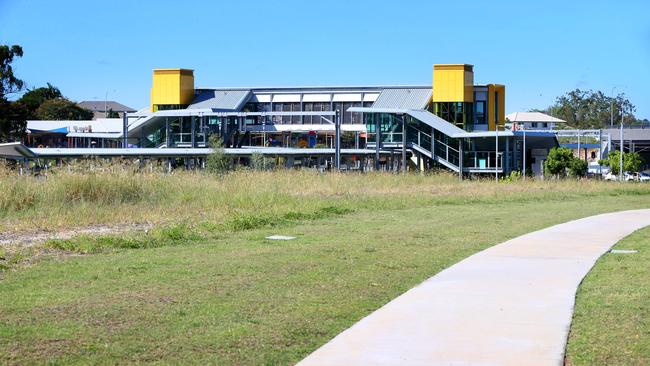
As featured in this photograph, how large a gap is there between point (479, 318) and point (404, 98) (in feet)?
244

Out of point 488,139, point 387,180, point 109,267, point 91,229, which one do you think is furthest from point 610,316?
point 488,139

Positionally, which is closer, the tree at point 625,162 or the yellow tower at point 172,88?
the tree at point 625,162

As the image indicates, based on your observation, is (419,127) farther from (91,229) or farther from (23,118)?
(91,229)

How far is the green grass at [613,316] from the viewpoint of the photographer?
8156mm

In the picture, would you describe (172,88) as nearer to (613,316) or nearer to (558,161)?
(558,161)

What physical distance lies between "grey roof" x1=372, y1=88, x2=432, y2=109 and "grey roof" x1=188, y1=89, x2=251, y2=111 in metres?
14.3

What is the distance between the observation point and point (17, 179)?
25.7 m

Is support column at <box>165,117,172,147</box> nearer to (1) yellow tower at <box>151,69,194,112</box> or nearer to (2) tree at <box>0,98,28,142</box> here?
(1) yellow tower at <box>151,69,194,112</box>

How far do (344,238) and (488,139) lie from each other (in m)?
51.8

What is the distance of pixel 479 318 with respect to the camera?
984 centimetres

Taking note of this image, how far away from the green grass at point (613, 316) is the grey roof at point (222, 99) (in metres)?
74.2

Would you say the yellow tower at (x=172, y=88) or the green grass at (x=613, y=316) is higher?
the yellow tower at (x=172, y=88)

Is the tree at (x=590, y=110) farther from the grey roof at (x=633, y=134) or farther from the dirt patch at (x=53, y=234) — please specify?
the dirt patch at (x=53, y=234)

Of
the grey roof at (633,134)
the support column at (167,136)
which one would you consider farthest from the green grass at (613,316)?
the grey roof at (633,134)
